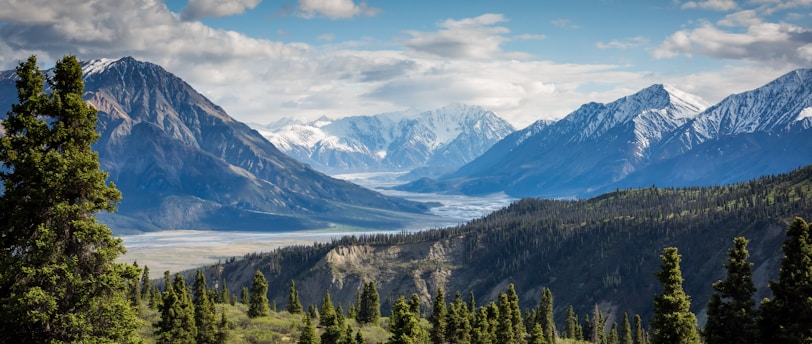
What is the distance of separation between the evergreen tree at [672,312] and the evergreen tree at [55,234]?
30930 millimetres

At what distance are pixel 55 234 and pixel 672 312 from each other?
34.8m

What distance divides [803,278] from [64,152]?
37230 mm

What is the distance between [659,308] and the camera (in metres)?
45.0

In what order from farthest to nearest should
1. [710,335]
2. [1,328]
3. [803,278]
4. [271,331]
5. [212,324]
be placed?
1. [271,331]
2. [212,324]
3. [710,335]
4. [803,278]
5. [1,328]

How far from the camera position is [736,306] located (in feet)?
141

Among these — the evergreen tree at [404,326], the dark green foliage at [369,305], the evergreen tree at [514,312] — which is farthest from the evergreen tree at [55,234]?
the dark green foliage at [369,305]

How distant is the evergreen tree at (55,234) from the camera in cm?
2720

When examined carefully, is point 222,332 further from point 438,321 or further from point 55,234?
point 55,234

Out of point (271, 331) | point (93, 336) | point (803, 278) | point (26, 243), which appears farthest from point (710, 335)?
point (271, 331)

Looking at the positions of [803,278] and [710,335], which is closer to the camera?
[803,278]

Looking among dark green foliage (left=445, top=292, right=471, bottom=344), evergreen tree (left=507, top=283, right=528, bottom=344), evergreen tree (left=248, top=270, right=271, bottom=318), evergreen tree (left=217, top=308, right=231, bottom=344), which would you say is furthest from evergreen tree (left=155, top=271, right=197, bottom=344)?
evergreen tree (left=507, top=283, right=528, bottom=344)

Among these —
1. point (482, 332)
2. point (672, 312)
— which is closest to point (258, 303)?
point (482, 332)

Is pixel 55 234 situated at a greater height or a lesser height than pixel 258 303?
greater

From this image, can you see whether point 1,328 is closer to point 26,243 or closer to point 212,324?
point 26,243
